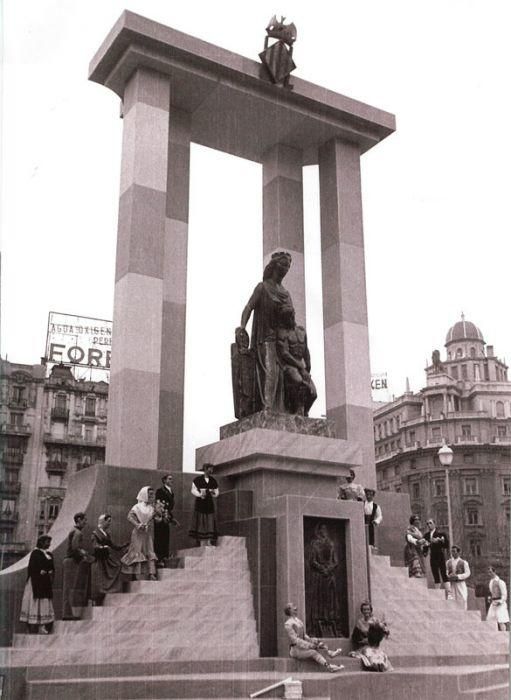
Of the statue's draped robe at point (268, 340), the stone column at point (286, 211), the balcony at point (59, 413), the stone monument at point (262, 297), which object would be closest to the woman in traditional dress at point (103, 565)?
the stone monument at point (262, 297)

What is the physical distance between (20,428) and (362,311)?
31308 millimetres

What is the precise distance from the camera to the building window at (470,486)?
57.6 m

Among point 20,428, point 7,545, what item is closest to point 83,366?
point 20,428

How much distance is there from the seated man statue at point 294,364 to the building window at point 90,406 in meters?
34.1

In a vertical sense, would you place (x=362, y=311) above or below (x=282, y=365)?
above

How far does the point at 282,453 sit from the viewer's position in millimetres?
16719

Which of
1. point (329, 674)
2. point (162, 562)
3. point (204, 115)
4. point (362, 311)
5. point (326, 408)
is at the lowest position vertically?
point (329, 674)

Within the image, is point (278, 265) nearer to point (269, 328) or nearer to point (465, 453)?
point (269, 328)

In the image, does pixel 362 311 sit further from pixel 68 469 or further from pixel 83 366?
pixel 83 366

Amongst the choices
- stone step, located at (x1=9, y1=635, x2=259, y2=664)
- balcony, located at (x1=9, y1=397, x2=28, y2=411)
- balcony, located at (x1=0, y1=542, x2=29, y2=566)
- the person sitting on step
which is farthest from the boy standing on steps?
balcony, located at (x1=9, y1=397, x2=28, y2=411)

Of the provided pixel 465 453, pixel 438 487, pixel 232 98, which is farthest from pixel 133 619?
pixel 438 487

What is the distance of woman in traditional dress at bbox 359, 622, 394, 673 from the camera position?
44.7 feet

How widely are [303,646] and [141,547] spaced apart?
3.34 meters

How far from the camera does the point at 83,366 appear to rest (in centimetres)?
5419
